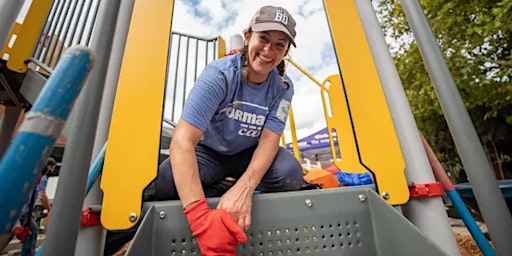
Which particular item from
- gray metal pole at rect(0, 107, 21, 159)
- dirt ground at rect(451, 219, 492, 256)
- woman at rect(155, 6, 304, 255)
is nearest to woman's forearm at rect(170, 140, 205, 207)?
woman at rect(155, 6, 304, 255)

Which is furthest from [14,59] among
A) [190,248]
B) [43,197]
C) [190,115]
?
[43,197]

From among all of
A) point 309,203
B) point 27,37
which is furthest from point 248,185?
point 27,37

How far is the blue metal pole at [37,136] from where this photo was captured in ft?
0.82

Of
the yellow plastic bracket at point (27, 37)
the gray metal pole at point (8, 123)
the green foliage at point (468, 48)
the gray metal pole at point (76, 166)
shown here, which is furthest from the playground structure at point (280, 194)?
the green foliage at point (468, 48)

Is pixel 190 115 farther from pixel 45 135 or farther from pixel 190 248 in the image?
pixel 45 135

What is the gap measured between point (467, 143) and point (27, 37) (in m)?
2.41

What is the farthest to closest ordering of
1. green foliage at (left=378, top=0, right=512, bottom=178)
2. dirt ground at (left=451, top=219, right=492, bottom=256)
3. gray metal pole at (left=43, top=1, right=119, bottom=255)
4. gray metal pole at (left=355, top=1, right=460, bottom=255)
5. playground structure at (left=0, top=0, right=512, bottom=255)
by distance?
1. green foliage at (left=378, top=0, right=512, bottom=178)
2. dirt ground at (left=451, top=219, right=492, bottom=256)
3. gray metal pole at (left=355, top=1, right=460, bottom=255)
4. playground structure at (left=0, top=0, right=512, bottom=255)
5. gray metal pole at (left=43, top=1, right=119, bottom=255)

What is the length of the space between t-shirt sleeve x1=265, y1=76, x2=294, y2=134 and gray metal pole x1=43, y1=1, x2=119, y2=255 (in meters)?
0.75

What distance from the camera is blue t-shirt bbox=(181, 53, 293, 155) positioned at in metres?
1.04

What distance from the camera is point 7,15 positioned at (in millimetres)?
742

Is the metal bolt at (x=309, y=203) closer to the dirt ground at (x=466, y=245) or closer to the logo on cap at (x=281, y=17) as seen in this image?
the logo on cap at (x=281, y=17)

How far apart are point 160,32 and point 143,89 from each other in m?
0.28

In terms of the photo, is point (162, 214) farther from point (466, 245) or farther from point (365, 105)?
point (466, 245)

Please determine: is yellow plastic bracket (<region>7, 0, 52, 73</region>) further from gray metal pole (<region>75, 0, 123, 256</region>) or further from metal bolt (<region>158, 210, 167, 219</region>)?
metal bolt (<region>158, 210, 167, 219</region>)
